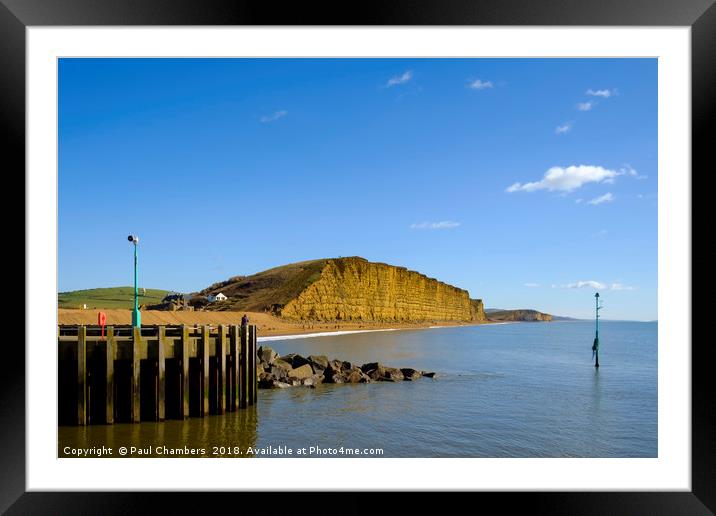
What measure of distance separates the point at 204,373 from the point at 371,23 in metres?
8.56

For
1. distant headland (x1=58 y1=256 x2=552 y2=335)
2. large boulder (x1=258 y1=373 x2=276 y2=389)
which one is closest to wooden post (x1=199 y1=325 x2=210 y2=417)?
large boulder (x1=258 y1=373 x2=276 y2=389)

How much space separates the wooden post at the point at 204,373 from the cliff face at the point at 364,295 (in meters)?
72.4

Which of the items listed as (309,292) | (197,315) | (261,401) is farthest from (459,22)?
(309,292)

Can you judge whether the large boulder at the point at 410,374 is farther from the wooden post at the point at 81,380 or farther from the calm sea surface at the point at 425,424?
the wooden post at the point at 81,380

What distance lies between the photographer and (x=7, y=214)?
5.27 m

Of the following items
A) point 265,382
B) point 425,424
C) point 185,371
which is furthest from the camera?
point 265,382

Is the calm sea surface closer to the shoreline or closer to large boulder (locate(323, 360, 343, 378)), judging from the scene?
large boulder (locate(323, 360, 343, 378))

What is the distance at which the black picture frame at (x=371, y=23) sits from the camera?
5148 mm

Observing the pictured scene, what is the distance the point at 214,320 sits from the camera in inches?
2500

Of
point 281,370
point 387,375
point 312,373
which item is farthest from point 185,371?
point 387,375

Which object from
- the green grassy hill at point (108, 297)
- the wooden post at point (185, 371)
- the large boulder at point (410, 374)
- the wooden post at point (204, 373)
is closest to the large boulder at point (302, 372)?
the large boulder at point (410, 374)

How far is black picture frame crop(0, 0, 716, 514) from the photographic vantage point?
Answer: 16.9 feet

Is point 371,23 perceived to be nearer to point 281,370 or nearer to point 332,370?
point 281,370

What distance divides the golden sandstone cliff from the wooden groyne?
237 ft
